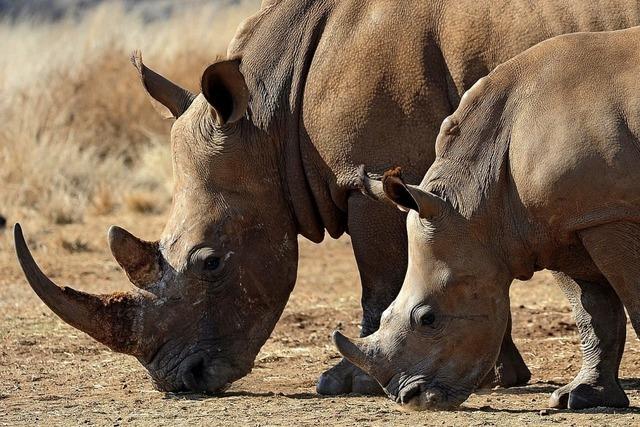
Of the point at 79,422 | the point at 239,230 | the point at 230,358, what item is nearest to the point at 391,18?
the point at 239,230

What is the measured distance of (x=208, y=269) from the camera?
8289 mm

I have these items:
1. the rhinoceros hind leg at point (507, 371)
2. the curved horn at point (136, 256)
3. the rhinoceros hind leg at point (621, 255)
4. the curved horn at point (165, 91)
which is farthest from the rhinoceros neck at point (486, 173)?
the curved horn at point (165, 91)

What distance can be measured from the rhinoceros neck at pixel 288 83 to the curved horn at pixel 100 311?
3.15 ft

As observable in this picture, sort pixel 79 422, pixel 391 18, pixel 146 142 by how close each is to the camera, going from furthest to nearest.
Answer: pixel 146 142 < pixel 391 18 < pixel 79 422

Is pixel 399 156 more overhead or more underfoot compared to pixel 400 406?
Result: more overhead

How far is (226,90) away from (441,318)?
1745mm

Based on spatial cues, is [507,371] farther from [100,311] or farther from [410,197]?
[100,311]

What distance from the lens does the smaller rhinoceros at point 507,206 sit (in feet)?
22.8

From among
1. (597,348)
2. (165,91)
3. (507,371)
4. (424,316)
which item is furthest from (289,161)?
(597,348)

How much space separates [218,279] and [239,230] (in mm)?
268

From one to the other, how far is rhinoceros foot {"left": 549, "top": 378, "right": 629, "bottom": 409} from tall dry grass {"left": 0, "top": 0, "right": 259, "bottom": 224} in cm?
953

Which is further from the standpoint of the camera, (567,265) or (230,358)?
(230,358)

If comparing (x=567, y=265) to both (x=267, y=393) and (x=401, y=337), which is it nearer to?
(x=401, y=337)

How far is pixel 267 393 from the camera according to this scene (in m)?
8.45
